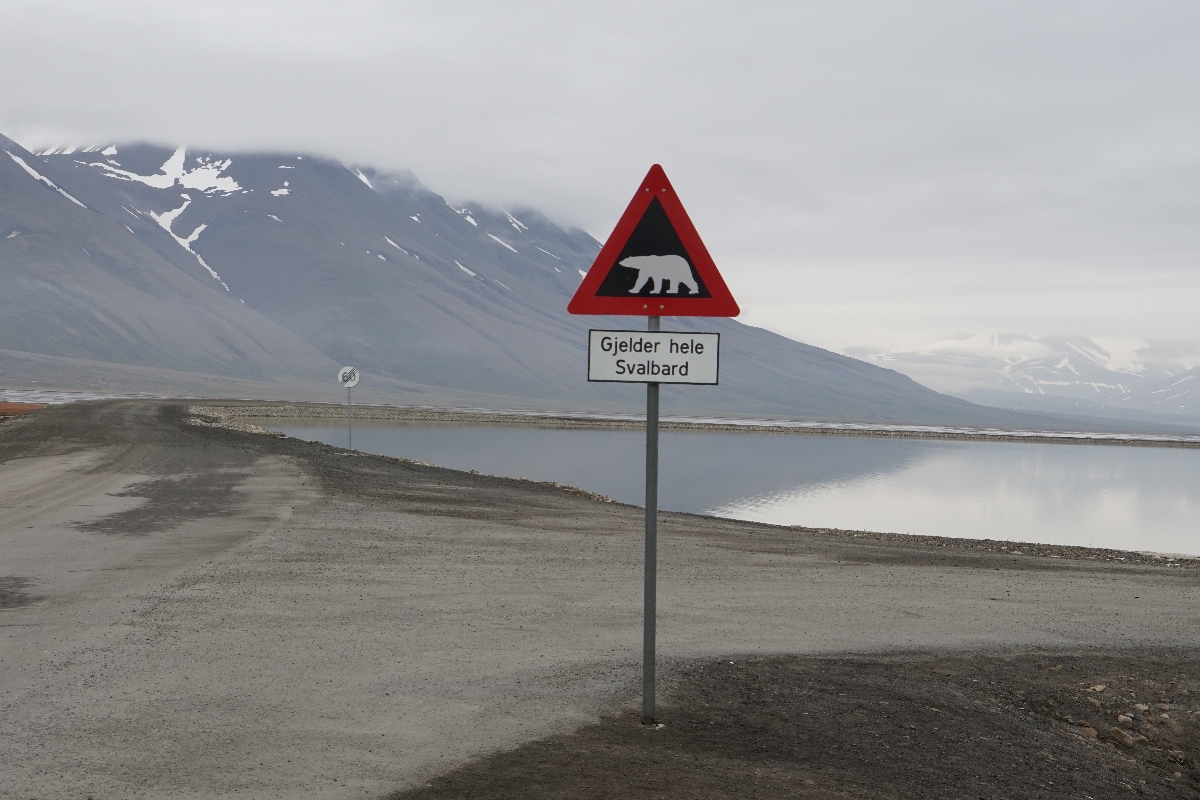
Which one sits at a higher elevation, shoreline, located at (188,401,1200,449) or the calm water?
shoreline, located at (188,401,1200,449)

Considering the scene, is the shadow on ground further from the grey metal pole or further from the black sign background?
the black sign background

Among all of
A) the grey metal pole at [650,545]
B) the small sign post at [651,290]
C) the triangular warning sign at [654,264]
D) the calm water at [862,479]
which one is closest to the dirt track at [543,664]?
the grey metal pole at [650,545]

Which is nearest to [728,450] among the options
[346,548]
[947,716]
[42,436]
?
[42,436]

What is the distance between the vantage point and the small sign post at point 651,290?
248 inches

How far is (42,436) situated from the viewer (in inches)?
1373

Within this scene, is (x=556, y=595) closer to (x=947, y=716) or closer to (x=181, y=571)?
(x=181, y=571)

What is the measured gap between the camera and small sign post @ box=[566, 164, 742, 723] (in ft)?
20.6

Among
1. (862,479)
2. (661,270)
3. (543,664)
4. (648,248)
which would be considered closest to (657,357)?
(661,270)

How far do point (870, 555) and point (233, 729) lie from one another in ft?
36.4

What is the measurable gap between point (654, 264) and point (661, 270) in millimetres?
58

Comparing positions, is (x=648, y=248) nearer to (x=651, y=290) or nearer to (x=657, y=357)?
(x=651, y=290)

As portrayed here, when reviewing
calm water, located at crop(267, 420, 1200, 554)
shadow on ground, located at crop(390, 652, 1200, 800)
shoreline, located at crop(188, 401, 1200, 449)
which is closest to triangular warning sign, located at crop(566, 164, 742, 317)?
shadow on ground, located at crop(390, 652, 1200, 800)

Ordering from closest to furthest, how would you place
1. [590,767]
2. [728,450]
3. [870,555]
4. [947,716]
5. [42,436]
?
[590,767] → [947,716] → [870,555] → [42,436] → [728,450]

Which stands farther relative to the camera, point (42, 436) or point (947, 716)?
point (42, 436)
